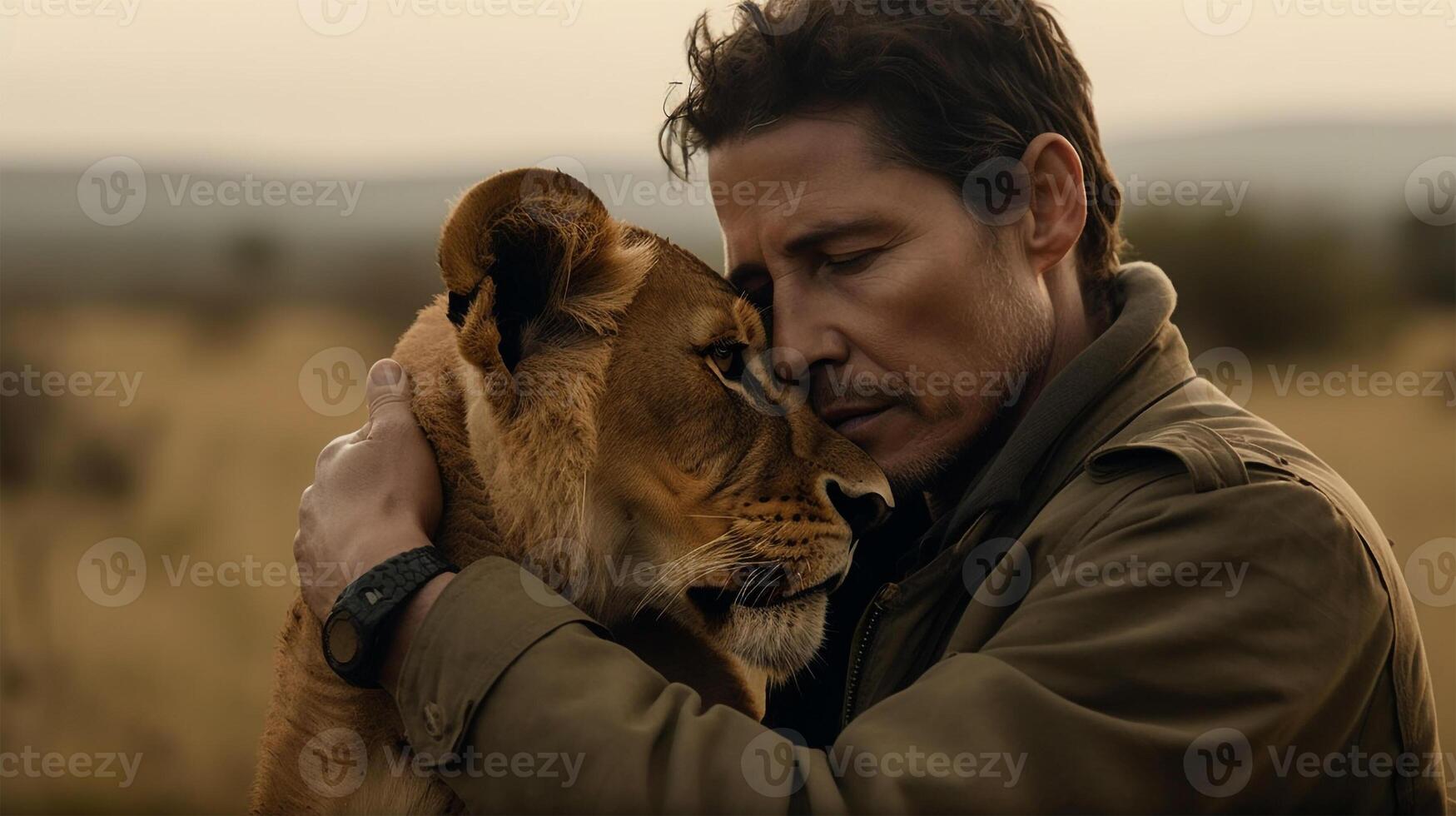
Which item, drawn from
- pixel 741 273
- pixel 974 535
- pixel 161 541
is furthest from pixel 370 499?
pixel 161 541

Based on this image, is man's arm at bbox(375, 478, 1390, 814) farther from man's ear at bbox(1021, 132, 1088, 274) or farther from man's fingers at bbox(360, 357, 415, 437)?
man's ear at bbox(1021, 132, 1088, 274)

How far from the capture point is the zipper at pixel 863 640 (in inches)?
75.2

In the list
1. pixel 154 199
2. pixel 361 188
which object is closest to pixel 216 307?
pixel 154 199

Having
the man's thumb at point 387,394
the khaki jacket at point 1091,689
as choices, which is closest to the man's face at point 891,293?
the khaki jacket at point 1091,689

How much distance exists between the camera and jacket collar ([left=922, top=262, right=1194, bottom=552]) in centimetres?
191

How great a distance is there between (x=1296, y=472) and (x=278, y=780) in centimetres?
155

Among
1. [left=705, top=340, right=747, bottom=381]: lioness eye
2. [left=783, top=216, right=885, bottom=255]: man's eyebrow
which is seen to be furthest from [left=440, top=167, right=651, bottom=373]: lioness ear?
[left=783, top=216, right=885, bottom=255]: man's eyebrow

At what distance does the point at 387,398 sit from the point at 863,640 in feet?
2.85

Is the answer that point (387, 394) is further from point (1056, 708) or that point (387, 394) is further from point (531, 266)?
point (1056, 708)

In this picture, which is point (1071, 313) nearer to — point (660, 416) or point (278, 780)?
point (660, 416)

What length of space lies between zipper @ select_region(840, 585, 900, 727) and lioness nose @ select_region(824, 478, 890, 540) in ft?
0.77

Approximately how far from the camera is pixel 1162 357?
2.02 m

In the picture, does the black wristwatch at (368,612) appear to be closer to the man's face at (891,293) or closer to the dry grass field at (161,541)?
the man's face at (891,293)

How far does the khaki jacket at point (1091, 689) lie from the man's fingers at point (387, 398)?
0.41 meters
